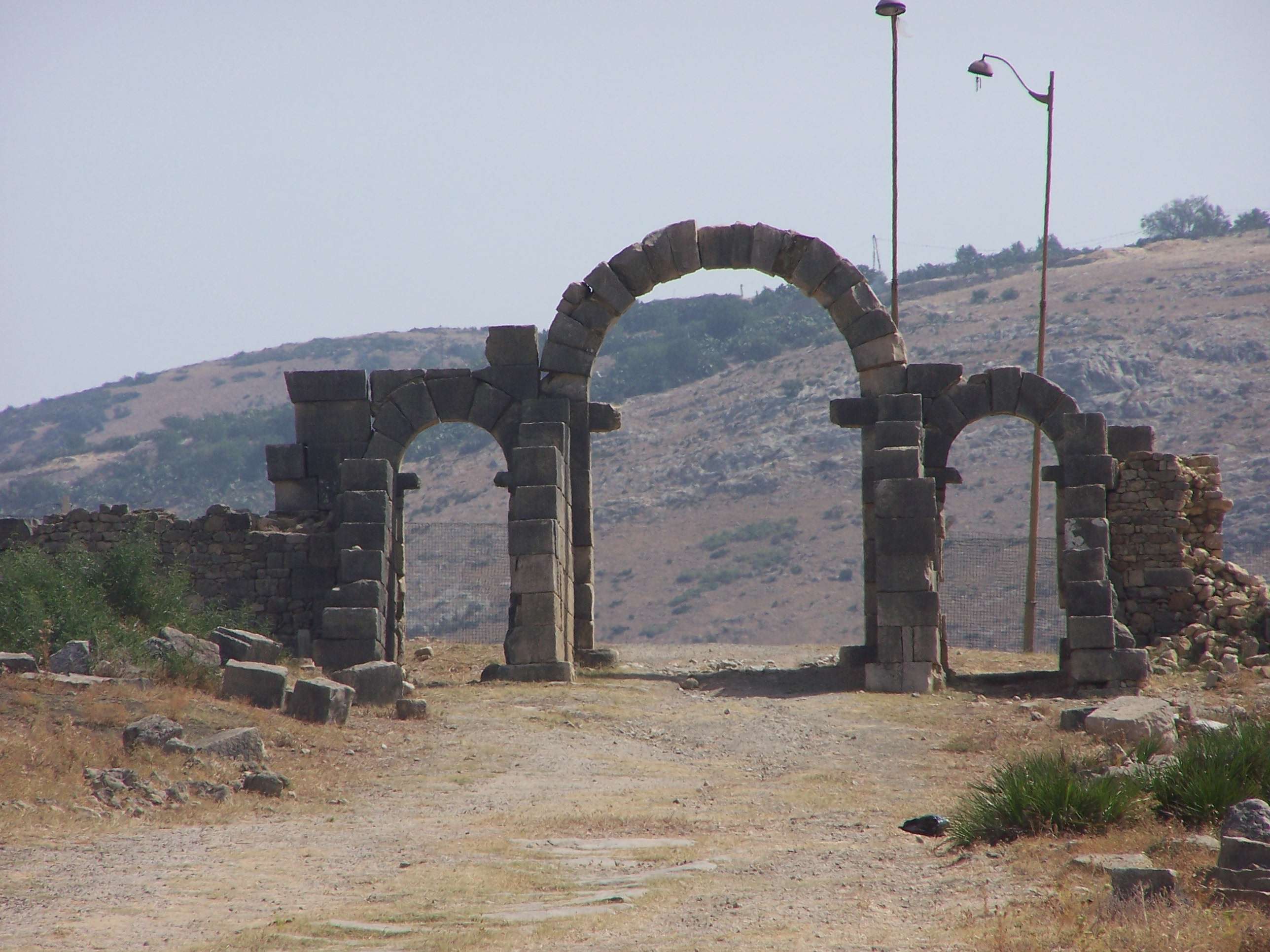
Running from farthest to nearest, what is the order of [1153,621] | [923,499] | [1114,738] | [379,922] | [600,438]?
[600,438]
[1153,621]
[923,499]
[1114,738]
[379,922]

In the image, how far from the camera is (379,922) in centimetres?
796

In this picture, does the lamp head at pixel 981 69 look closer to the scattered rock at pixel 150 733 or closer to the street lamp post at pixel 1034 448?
the street lamp post at pixel 1034 448

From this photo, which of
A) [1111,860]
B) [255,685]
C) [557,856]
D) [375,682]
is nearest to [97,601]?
[255,685]

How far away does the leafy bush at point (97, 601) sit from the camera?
48.9 feet

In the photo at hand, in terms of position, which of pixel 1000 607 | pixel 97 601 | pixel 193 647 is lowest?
pixel 1000 607

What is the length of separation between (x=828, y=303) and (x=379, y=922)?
13.6m

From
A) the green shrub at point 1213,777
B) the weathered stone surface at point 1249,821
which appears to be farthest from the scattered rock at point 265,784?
the weathered stone surface at point 1249,821

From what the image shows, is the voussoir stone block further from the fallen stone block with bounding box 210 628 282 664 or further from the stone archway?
the fallen stone block with bounding box 210 628 282 664

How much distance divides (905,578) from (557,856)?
963 centimetres

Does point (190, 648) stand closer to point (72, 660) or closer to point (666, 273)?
point (72, 660)

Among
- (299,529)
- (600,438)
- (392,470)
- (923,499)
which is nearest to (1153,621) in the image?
(923,499)

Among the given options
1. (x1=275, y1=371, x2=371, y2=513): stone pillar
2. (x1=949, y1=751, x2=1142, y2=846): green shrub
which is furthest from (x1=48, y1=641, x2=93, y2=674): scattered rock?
(x1=949, y1=751, x2=1142, y2=846): green shrub

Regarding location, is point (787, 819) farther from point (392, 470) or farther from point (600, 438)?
point (600, 438)

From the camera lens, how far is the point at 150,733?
12.1 metres
